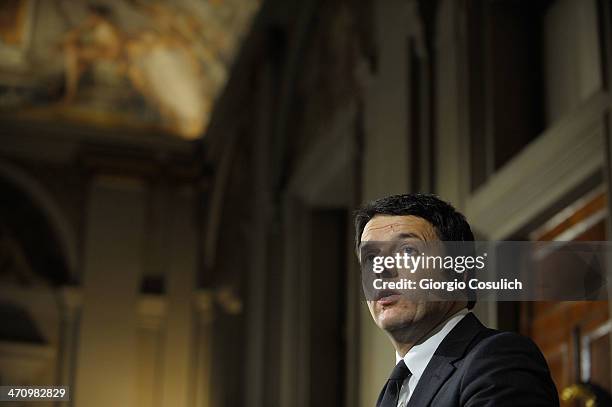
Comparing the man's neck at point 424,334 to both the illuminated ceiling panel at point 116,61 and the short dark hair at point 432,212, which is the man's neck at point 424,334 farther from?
the illuminated ceiling panel at point 116,61

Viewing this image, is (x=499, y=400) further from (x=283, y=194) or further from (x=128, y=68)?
(x=128, y=68)

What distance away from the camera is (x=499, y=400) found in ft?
6.61

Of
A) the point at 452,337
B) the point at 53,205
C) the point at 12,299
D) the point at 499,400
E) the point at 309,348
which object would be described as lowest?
the point at 499,400

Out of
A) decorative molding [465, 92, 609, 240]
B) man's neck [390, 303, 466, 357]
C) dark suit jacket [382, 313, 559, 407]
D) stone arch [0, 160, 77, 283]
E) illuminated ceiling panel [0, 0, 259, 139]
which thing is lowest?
dark suit jacket [382, 313, 559, 407]

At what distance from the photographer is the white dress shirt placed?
7.64ft

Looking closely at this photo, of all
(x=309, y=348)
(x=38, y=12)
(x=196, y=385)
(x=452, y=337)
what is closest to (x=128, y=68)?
(x=38, y=12)

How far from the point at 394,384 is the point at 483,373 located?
32 cm

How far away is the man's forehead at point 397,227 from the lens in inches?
92.1

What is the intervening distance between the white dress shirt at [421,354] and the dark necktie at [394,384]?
0.05ft

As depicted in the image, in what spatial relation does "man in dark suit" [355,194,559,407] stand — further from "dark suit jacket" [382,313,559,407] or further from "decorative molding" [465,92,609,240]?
"decorative molding" [465,92,609,240]

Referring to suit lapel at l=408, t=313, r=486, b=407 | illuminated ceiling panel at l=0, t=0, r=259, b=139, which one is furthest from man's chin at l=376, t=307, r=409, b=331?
illuminated ceiling panel at l=0, t=0, r=259, b=139

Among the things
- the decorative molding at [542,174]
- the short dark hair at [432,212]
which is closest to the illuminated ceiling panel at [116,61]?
the decorative molding at [542,174]

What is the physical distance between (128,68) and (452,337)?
14.6m

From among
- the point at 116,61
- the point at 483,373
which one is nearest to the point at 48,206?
the point at 116,61
